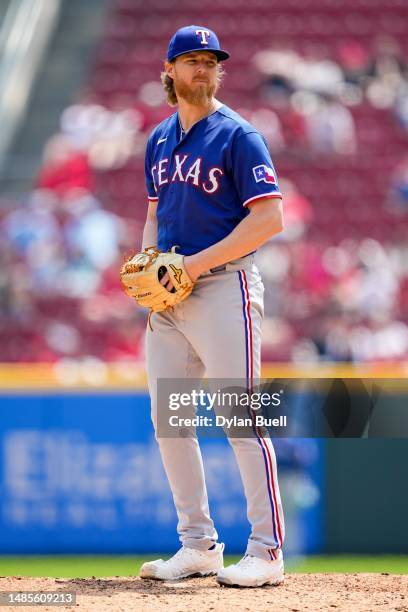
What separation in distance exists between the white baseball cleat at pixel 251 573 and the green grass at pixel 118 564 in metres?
2.09

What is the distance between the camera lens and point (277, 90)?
12180mm

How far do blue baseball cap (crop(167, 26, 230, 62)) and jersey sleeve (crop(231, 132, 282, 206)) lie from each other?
298 mm

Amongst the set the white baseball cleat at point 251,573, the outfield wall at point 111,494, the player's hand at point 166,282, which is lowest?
the white baseball cleat at point 251,573

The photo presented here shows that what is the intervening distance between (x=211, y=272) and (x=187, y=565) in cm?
101

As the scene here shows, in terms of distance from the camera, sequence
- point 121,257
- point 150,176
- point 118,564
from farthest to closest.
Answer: point 121,257
point 118,564
point 150,176

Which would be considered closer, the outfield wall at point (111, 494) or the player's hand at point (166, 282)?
the player's hand at point (166, 282)

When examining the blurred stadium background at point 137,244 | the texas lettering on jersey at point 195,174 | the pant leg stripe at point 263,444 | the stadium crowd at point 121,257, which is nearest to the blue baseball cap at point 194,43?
the texas lettering on jersey at point 195,174

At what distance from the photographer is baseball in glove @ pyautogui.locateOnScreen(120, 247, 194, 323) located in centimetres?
392

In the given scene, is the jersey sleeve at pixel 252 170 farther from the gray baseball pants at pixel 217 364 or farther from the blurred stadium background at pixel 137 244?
the blurred stadium background at pixel 137 244

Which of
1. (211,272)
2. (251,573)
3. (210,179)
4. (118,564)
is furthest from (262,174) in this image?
(118,564)

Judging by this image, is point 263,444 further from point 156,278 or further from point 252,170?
point 252,170

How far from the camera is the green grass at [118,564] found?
237 inches

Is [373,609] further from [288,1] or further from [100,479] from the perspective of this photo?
[288,1]

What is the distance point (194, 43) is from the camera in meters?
3.92
